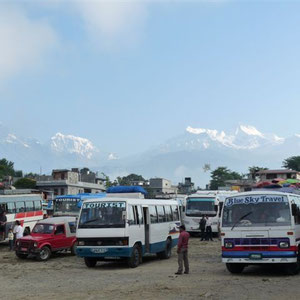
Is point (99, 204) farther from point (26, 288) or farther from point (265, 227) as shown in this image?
point (265, 227)

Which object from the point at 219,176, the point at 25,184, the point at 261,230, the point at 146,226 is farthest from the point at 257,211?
the point at 219,176

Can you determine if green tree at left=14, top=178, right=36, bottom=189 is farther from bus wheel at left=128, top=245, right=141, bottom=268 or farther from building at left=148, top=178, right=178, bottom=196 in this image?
bus wheel at left=128, top=245, right=141, bottom=268

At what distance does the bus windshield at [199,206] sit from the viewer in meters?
35.1

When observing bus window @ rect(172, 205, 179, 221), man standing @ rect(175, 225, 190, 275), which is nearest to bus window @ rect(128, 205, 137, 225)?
man standing @ rect(175, 225, 190, 275)

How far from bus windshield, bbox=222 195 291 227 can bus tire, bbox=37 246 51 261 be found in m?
9.19

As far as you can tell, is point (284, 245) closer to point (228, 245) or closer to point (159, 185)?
point (228, 245)

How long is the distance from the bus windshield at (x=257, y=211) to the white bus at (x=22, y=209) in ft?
54.0

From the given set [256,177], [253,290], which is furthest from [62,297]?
[256,177]

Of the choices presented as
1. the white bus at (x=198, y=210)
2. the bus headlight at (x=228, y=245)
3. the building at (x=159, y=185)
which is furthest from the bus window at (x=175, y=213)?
the building at (x=159, y=185)

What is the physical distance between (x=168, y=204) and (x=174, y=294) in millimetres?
10487

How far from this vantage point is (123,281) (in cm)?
1429

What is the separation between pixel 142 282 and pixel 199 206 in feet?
71.2

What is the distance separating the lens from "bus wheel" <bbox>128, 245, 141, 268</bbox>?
58.0ft

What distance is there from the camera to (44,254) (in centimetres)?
2150
